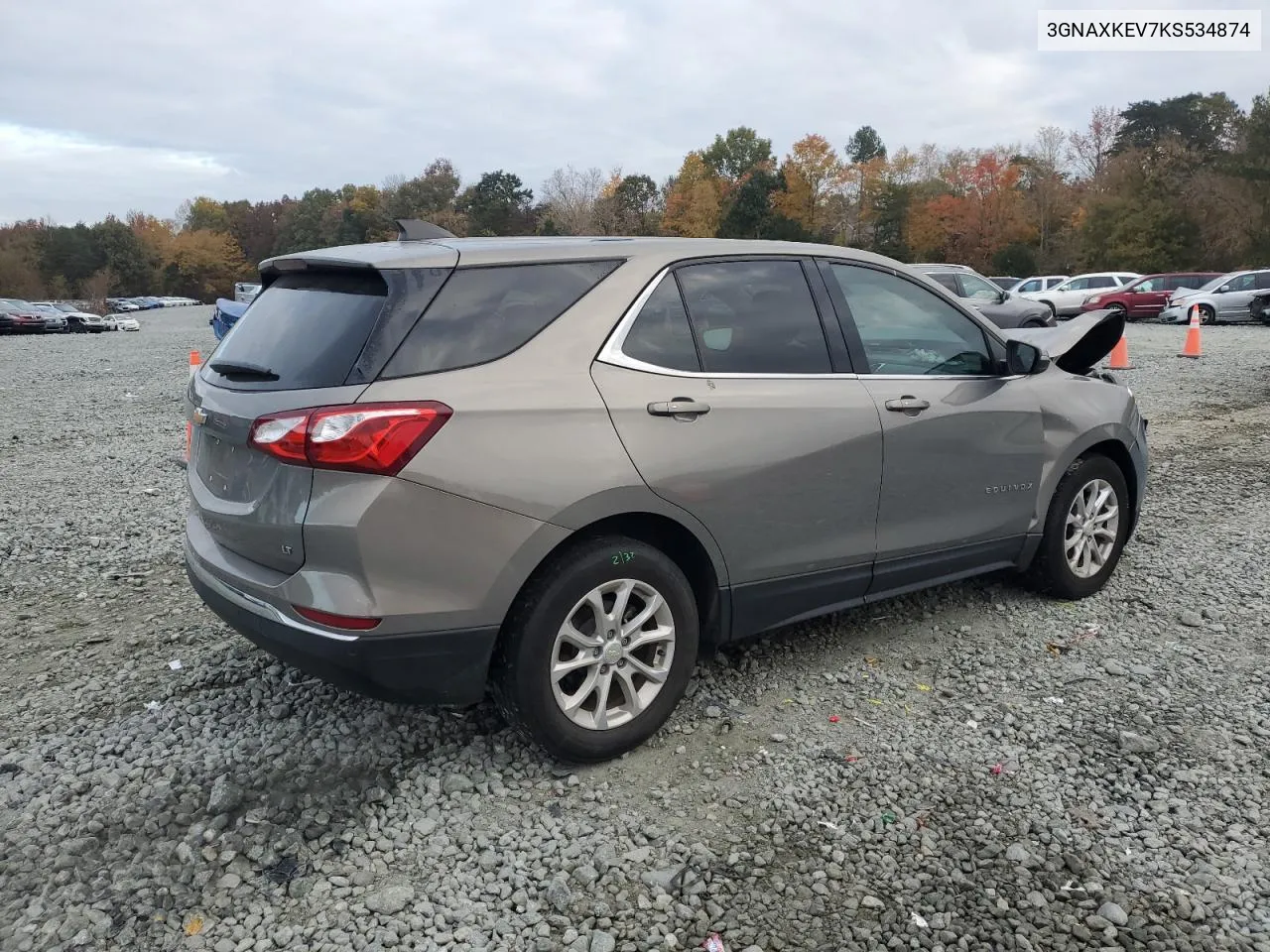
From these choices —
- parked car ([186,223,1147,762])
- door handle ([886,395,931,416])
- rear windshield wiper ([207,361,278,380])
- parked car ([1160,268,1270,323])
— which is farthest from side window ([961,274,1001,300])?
rear windshield wiper ([207,361,278,380])

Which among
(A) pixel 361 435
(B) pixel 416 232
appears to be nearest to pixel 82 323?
(B) pixel 416 232

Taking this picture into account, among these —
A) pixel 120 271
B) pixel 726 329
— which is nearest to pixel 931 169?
pixel 120 271

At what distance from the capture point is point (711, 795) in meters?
3.18

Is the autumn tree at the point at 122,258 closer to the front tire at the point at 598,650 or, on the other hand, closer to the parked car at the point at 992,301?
the parked car at the point at 992,301

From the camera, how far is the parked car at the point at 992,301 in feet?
59.0

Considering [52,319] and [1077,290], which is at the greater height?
[1077,290]

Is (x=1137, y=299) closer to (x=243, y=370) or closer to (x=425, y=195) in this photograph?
(x=243, y=370)

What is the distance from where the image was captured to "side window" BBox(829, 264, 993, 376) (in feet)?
13.3

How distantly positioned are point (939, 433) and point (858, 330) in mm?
556

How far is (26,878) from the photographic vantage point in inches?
109

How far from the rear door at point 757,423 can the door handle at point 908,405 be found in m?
0.12

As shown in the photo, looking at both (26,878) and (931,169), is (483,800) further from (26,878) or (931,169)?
(931,169)

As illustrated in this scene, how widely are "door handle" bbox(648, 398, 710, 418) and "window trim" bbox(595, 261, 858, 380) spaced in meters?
0.10

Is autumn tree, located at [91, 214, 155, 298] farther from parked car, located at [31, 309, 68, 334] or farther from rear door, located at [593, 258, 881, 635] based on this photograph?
rear door, located at [593, 258, 881, 635]
